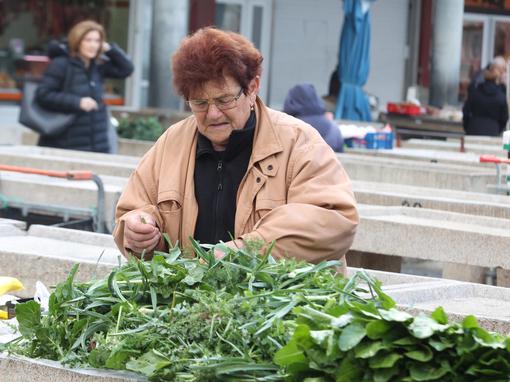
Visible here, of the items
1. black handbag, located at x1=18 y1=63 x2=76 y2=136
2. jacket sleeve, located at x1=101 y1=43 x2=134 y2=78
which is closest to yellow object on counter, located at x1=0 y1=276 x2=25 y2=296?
black handbag, located at x1=18 y1=63 x2=76 y2=136

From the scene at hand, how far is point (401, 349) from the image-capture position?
296cm

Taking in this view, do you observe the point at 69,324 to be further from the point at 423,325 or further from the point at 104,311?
the point at 423,325

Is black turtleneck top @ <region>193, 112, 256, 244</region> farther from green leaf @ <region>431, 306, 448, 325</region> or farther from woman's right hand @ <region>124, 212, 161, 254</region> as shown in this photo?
green leaf @ <region>431, 306, 448, 325</region>

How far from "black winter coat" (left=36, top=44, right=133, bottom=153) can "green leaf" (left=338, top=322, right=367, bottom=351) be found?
7481mm

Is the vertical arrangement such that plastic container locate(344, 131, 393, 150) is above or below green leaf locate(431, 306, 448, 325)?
above

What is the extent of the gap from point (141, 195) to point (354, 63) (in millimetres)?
14475

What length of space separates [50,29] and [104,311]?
18477 millimetres

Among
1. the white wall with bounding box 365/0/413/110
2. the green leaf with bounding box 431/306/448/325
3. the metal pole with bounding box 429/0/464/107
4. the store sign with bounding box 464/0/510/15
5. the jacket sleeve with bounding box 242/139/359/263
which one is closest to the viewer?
the green leaf with bounding box 431/306/448/325

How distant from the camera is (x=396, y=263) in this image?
7.44 metres

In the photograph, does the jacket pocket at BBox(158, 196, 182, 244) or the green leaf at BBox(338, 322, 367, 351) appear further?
the jacket pocket at BBox(158, 196, 182, 244)

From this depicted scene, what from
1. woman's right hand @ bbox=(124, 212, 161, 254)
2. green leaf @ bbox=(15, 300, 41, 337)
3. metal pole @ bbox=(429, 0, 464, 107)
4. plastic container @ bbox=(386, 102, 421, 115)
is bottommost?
green leaf @ bbox=(15, 300, 41, 337)

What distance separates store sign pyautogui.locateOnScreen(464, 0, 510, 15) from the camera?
29.4 m

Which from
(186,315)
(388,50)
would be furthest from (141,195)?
(388,50)

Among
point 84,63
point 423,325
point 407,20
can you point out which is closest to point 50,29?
point 407,20
